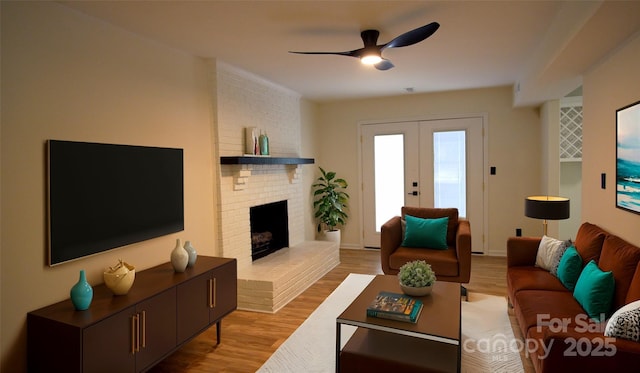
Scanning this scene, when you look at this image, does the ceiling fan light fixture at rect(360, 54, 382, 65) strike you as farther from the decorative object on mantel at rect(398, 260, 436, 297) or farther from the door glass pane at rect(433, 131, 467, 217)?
the door glass pane at rect(433, 131, 467, 217)

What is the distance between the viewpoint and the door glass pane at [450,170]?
5.65m

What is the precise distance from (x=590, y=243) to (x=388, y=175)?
349 centimetres

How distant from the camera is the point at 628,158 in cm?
249

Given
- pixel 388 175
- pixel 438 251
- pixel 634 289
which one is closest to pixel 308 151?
pixel 388 175

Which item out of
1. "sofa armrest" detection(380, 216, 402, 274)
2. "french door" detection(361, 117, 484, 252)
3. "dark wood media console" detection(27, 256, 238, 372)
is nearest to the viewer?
"dark wood media console" detection(27, 256, 238, 372)

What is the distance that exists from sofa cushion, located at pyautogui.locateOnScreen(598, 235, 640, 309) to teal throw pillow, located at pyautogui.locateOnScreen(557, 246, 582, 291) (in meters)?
0.25

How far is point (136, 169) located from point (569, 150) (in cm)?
541

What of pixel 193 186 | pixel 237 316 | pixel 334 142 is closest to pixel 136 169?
pixel 193 186

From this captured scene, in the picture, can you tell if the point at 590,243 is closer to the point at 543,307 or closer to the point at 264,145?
the point at 543,307

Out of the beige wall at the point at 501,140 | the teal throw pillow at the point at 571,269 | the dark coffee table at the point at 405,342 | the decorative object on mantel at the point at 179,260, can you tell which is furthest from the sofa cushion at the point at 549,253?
the decorative object on mantel at the point at 179,260

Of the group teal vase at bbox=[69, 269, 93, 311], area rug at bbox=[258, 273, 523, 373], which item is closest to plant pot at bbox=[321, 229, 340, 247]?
area rug at bbox=[258, 273, 523, 373]

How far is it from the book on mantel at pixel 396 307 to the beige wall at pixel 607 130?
1501 mm

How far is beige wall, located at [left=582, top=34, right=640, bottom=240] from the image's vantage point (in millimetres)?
2479

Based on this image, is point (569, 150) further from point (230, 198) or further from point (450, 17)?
point (230, 198)
